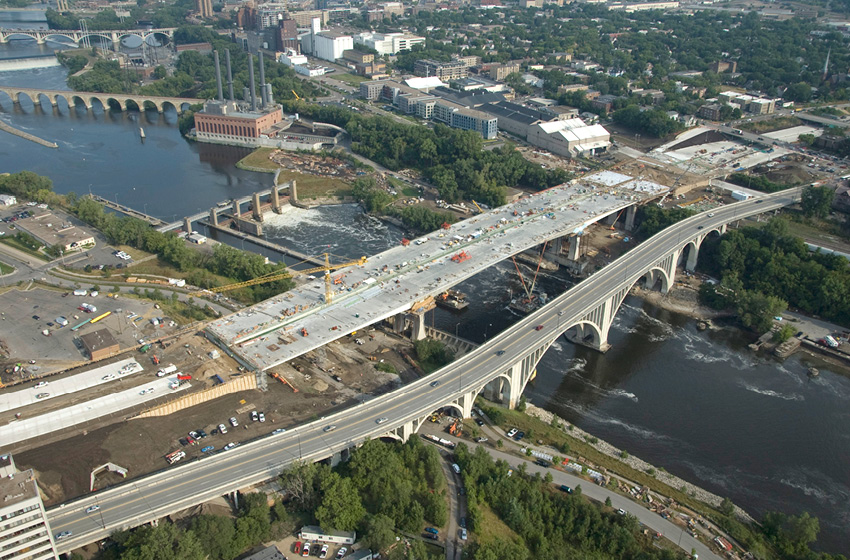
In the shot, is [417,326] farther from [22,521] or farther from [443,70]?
[443,70]

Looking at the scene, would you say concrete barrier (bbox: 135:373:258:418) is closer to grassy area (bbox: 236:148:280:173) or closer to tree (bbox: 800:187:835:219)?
grassy area (bbox: 236:148:280:173)

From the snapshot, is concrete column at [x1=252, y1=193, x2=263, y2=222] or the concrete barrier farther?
concrete column at [x1=252, y1=193, x2=263, y2=222]

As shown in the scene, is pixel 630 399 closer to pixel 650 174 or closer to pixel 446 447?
pixel 446 447

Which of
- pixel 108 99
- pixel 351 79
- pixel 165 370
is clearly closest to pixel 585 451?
pixel 165 370

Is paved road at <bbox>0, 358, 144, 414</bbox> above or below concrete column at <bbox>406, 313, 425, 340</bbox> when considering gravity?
above

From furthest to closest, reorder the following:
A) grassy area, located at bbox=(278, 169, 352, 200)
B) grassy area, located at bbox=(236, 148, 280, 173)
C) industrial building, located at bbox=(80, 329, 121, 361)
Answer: grassy area, located at bbox=(236, 148, 280, 173)
grassy area, located at bbox=(278, 169, 352, 200)
industrial building, located at bbox=(80, 329, 121, 361)

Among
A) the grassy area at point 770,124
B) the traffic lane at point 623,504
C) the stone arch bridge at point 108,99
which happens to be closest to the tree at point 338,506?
the traffic lane at point 623,504

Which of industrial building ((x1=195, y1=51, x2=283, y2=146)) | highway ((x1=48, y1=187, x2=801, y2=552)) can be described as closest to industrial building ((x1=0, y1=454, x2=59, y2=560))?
highway ((x1=48, y1=187, x2=801, y2=552))
